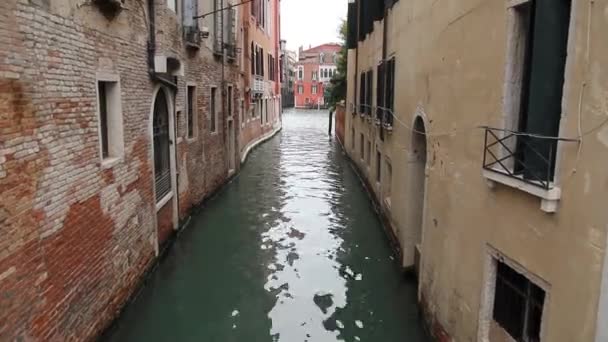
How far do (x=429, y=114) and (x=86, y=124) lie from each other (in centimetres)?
402

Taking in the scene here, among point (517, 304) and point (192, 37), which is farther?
point (192, 37)

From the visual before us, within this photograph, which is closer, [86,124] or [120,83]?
[86,124]

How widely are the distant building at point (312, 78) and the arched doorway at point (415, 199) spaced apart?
2612 inches

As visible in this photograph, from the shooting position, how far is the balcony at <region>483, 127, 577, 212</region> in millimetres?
3252

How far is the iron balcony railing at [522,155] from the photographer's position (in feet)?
11.0

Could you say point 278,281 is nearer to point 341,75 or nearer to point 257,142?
point 257,142

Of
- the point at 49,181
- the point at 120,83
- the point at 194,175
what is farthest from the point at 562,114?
the point at 194,175

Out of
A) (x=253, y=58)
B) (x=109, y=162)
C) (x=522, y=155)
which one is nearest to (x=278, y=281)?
(x=109, y=162)

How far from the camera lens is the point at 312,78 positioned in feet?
246

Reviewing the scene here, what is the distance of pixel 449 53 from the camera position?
17.7 feet

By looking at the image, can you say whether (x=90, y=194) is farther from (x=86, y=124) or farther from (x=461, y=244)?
(x=461, y=244)

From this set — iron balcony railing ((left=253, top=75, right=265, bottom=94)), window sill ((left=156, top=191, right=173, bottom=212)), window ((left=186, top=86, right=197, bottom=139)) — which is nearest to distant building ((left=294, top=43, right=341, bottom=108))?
iron balcony railing ((left=253, top=75, right=265, bottom=94))

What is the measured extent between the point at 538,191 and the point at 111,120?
5127 mm

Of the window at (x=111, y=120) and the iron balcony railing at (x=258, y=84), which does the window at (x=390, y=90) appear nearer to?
the window at (x=111, y=120)
